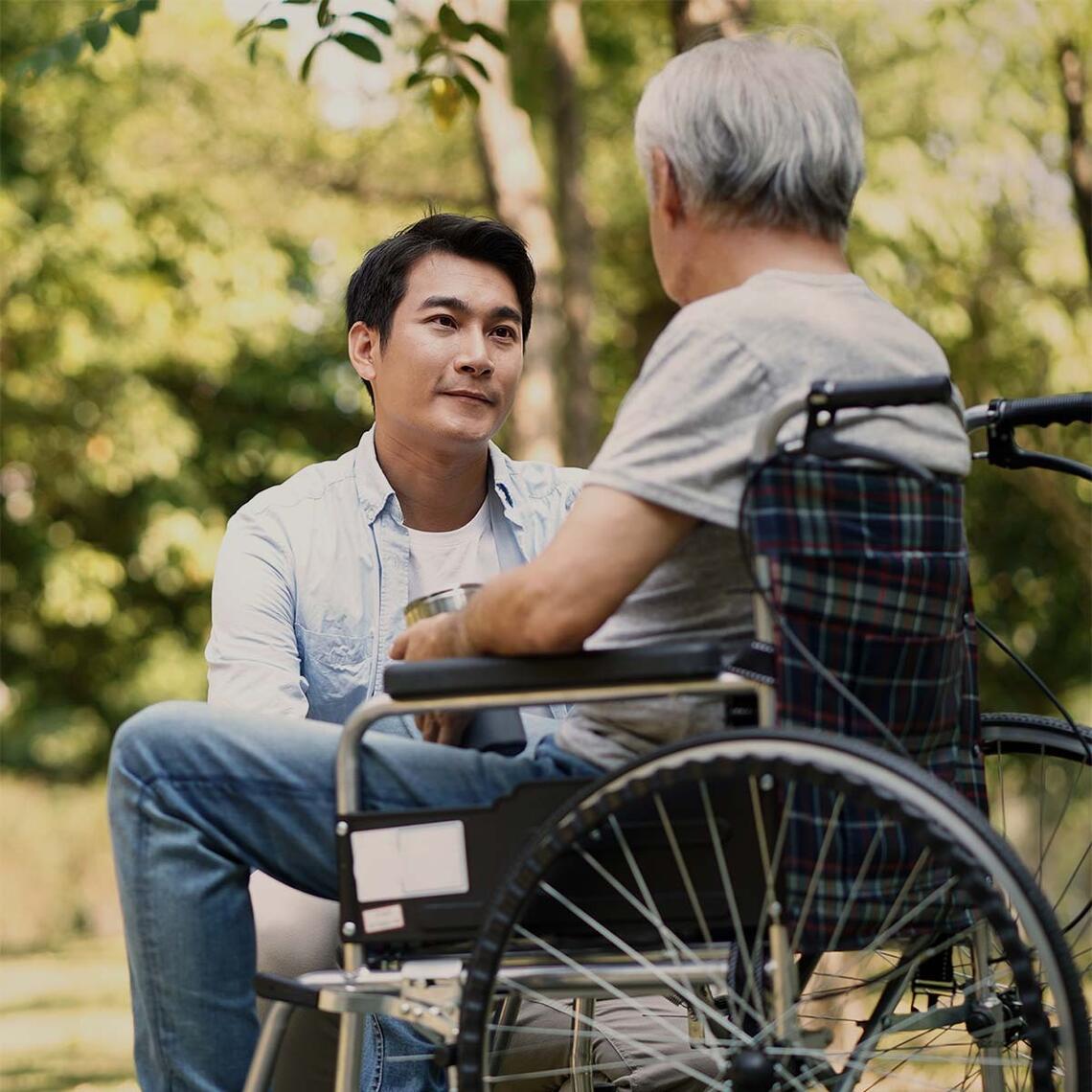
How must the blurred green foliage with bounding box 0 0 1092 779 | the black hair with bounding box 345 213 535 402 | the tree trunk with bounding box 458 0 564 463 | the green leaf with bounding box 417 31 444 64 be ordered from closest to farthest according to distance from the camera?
the black hair with bounding box 345 213 535 402 → the green leaf with bounding box 417 31 444 64 → the tree trunk with bounding box 458 0 564 463 → the blurred green foliage with bounding box 0 0 1092 779

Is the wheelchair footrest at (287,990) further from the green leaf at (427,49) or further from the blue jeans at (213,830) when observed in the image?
the green leaf at (427,49)

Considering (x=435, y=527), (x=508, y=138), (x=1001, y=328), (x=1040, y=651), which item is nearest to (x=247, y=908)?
(x=435, y=527)

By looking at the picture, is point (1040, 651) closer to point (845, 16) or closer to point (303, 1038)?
point (845, 16)

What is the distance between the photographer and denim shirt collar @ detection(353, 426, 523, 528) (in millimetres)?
3574

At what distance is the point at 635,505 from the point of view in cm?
224

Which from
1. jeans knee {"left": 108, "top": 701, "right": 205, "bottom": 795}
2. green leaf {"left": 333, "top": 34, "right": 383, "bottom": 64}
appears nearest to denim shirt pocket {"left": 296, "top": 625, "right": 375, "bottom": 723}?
jeans knee {"left": 108, "top": 701, "right": 205, "bottom": 795}

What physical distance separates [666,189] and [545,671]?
27.3 inches

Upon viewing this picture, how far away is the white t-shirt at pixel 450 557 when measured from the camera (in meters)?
3.58

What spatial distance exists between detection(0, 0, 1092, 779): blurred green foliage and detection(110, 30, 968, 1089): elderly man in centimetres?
859

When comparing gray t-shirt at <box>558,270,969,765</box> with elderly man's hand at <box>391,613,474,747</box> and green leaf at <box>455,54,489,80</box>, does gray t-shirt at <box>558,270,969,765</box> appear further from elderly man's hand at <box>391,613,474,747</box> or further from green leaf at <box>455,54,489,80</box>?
green leaf at <box>455,54,489,80</box>

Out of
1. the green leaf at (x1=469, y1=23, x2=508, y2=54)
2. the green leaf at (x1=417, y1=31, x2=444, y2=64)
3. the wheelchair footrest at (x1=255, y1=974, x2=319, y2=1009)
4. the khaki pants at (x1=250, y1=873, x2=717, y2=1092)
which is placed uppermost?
the green leaf at (x1=417, y1=31, x2=444, y2=64)

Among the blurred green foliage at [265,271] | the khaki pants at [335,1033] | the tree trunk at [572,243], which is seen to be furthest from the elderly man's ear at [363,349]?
the blurred green foliage at [265,271]

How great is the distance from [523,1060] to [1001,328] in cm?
971

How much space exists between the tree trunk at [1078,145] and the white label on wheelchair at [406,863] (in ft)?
15.0
